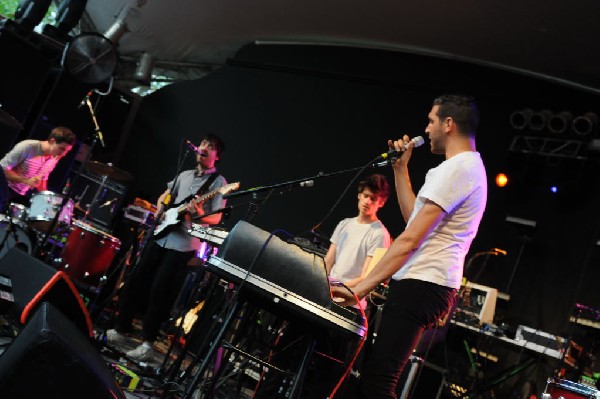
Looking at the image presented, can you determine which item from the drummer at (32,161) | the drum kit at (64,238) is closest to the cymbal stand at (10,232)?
the drum kit at (64,238)

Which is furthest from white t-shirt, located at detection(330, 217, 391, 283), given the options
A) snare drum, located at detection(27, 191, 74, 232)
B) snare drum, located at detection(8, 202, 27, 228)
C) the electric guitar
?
snare drum, located at detection(8, 202, 27, 228)

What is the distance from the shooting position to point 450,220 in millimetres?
2734

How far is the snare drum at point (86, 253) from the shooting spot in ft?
21.3

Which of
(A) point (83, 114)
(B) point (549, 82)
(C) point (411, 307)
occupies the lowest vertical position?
(C) point (411, 307)

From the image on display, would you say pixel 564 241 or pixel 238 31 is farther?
pixel 238 31

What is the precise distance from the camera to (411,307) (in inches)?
101

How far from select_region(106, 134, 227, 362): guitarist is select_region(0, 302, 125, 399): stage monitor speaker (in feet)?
10.3

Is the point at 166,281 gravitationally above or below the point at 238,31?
below

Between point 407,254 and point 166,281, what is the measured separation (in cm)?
288

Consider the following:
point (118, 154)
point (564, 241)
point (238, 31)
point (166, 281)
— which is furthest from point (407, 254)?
point (118, 154)

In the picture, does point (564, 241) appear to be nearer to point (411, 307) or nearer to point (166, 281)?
point (166, 281)

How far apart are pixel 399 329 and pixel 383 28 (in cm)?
641

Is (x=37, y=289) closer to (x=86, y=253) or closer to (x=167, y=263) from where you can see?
(x=167, y=263)

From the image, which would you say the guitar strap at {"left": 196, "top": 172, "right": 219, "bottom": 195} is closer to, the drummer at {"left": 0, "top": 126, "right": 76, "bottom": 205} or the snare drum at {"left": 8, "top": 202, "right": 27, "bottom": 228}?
the snare drum at {"left": 8, "top": 202, "right": 27, "bottom": 228}
